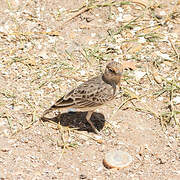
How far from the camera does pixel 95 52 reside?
8.74 meters

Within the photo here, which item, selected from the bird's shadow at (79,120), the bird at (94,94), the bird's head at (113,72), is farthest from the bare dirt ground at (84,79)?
the bird's head at (113,72)

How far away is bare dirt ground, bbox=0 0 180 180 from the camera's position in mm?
6512

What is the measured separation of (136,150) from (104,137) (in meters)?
0.60

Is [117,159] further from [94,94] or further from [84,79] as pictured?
[84,79]

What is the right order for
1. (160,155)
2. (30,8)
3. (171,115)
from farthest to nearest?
(30,8) < (171,115) < (160,155)

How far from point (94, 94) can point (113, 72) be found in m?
0.48

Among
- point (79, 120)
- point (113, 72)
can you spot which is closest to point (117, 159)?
point (79, 120)

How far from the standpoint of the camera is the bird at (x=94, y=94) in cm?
687

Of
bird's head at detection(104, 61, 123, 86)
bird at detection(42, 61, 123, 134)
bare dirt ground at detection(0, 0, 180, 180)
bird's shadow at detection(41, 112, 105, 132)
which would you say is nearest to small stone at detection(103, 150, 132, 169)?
bare dirt ground at detection(0, 0, 180, 180)

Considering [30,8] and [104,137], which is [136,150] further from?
[30,8]

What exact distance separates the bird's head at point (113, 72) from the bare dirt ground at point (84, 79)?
2.56 ft

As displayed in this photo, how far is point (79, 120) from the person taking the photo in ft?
24.5

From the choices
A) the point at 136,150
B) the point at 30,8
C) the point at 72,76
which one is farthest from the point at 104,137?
the point at 30,8

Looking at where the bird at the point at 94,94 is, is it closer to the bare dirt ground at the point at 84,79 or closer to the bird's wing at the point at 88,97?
the bird's wing at the point at 88,97
